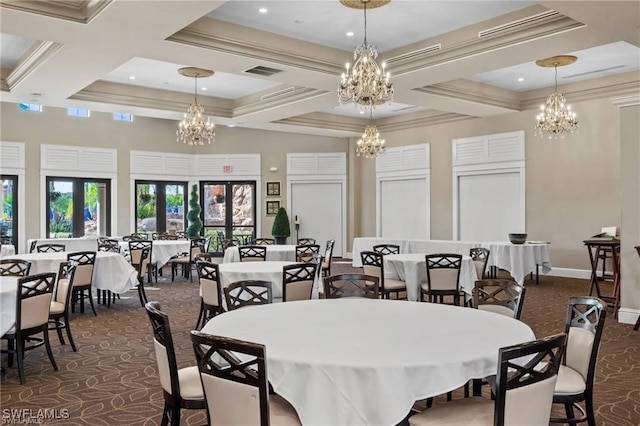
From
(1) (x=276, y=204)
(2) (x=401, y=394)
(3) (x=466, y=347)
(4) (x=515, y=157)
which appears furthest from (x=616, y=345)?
(1) (x=276, y=204)

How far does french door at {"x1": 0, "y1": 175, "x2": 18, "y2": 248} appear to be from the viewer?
514 inches

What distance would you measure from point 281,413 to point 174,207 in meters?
14.0

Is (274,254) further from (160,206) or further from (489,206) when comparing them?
(160,206)

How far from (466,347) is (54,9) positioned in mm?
5881

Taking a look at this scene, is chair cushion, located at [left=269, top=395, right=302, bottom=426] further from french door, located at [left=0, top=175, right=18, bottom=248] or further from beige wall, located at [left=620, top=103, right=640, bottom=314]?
french door, located at [left=0, top=175, right=18, bottom=248]

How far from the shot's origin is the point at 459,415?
2.55 metres

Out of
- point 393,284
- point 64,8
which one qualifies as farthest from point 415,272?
point 64,8

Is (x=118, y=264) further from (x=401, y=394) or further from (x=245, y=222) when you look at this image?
(x=245, y=222)

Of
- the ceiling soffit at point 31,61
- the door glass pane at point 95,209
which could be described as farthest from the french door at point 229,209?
the ceiling soffit at point 31,61

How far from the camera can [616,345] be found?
19.2ft

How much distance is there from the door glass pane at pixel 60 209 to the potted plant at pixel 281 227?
545cm

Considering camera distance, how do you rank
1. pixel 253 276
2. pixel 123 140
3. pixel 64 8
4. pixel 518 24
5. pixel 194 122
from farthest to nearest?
pixel 123 140, pixel 194 122, pixel 518 24, pixel 64 8, pixel 253 276

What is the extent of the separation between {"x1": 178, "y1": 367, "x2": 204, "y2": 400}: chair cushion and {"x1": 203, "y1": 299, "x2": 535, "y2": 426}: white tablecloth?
0.96 feet

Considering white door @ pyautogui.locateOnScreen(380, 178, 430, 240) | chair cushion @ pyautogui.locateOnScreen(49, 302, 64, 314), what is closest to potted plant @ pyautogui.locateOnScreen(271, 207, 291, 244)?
white door @ pyautogui.locateOnScreen(380, 178, 430, 240)
